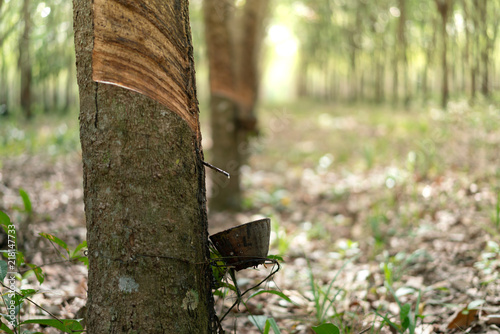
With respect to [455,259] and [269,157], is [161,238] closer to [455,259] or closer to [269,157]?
[455,259]

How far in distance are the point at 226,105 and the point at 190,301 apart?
3425 millimetres

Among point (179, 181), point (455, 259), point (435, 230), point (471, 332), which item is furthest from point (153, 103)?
point (435, 230)

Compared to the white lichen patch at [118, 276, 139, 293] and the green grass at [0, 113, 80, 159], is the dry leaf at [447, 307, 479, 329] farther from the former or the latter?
the green grass at [0, 113, 80, 159]

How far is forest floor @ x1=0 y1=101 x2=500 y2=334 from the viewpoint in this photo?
2.13 meters

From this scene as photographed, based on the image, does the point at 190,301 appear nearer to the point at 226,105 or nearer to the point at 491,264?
the point at 491,264

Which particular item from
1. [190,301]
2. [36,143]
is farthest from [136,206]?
[36,143]

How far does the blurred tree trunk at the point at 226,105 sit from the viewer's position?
4.46 metres

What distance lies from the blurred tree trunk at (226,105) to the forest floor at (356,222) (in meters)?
0.39

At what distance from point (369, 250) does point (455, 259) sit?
733 millimetres

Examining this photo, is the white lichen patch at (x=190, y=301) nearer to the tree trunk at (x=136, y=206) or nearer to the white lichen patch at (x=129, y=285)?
the tree trunk at (x=136, y=206)

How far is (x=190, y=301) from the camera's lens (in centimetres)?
132

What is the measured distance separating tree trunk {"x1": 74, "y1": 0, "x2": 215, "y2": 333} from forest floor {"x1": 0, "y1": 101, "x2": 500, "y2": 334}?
42 centimetres

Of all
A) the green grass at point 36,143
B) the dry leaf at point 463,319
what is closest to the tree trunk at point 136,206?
the dry leaf at point 463,319

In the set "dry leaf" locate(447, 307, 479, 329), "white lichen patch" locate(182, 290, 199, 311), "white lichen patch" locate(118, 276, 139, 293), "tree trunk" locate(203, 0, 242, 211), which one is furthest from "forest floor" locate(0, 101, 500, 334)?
"tree trunk" locate(203, 0, 242, 211)
